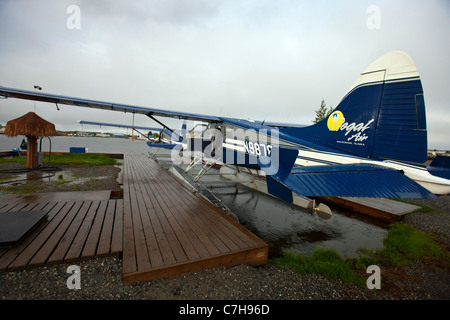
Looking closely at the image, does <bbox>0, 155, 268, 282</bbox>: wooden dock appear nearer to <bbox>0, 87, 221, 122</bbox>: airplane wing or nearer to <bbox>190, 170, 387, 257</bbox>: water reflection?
<bbox>190, 170, 387, 257</bbox>: water reflection

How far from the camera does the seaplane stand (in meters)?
3.15

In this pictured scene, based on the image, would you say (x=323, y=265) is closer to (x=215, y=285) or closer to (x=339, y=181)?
(x=339, y=181)

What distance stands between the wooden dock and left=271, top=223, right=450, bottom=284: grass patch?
0.75 meters

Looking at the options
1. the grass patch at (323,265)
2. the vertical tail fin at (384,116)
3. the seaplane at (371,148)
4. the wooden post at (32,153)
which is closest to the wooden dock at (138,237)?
the grass patch at (323,265)

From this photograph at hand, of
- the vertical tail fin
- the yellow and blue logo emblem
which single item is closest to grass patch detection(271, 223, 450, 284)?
the vertical tail fin

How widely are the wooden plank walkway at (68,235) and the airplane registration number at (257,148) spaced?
3374 mm

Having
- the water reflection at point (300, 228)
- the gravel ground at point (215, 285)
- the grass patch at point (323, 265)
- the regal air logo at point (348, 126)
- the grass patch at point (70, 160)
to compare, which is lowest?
the water reflection at point (300, 228)

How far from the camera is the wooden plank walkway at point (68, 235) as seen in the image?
2.30 meters

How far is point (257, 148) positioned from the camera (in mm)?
5344

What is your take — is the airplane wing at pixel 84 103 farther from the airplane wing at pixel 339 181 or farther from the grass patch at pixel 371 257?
the grass patch at pixel 371 257

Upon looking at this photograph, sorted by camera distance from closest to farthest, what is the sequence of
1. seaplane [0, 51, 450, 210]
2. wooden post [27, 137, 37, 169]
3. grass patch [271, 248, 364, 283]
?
grass patch [271, 248, 364, 283], seaplane [0, 51, 450, 210], wooden post [27, 137, 37, 169]

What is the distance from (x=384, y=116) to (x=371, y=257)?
2.55 metres
